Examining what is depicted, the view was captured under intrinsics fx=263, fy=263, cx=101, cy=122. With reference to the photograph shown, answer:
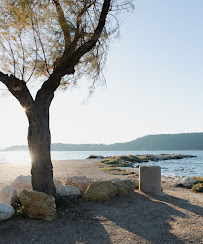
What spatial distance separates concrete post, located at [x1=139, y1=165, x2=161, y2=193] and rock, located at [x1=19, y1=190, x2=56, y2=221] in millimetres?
4265

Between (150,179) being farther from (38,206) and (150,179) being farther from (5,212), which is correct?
(5,212)

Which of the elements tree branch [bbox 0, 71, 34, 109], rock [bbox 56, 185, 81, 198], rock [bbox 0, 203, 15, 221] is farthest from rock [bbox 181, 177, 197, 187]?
rock [bbox 0, 203, 15, 221]

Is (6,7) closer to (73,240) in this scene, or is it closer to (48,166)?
(48,166)

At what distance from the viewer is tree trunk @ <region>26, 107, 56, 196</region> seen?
23.5ft

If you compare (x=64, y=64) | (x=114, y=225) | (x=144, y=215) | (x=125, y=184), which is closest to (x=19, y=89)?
(x=64, y=64)

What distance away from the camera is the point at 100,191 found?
8102mm

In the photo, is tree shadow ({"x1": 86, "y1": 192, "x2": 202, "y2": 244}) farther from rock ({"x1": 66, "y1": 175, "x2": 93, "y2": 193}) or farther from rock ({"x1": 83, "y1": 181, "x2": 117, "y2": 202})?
rock ({"x1": 66, "y1": 175, "x2": 93, "y2": 193})

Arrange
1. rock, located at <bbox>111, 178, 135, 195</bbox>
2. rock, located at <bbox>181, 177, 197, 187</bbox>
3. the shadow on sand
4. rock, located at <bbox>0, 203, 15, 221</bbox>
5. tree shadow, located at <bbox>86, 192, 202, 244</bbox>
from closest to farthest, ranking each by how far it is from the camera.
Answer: the shadow on sand < tree shadow, located at <bbox>86, 192, 202, 244</bbox> < rock, located at <bbox>0, 203, 15, 221</bbox> < rock, located at <bbox>111, 178, 135, 195</bbox> < rock, located at <bbox>181, 177, 197, 187</bbox>

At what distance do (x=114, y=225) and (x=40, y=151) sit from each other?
2765 mm

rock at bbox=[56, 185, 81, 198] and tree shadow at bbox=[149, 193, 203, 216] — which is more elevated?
rock at bbox=[56, 185, 81, 198]

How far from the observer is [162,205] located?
782cm

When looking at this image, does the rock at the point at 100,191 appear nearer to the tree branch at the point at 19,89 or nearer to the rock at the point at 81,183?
the rock at the point at 81,183

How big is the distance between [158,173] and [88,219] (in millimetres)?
4090

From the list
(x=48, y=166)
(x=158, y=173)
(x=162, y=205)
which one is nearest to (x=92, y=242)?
(x=48, y=166)
